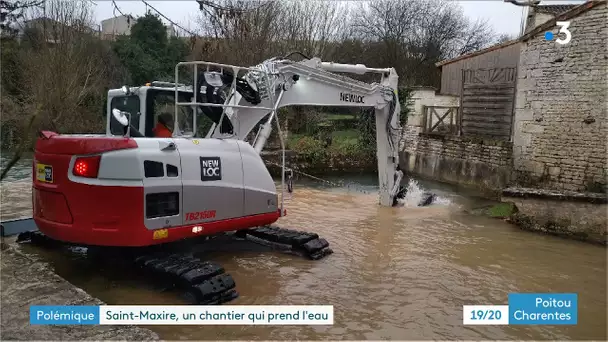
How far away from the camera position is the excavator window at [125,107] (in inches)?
264

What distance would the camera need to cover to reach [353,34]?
3047 cm

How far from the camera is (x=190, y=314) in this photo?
195 inches

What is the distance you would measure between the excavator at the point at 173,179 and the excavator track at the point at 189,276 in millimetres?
13

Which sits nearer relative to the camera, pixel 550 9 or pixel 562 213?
pixel 562 213

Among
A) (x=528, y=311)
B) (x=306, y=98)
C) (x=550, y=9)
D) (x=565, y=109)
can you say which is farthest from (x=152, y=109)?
(x=550, y=9)

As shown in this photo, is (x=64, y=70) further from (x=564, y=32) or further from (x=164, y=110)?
(x=564, y=32)

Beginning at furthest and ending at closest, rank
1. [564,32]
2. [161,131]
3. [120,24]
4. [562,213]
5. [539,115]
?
1. [539,115]
2. [564,32]
3. [562,213]
4. [161,131]
5. [120,24]

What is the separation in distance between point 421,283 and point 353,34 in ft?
85.3

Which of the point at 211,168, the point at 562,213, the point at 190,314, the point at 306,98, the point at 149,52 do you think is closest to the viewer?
the point at 190,314

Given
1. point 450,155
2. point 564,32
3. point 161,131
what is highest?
point 564,32

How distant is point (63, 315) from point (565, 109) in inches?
410

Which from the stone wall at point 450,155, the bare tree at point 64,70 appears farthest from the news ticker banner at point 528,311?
the bare tree at point 64,70

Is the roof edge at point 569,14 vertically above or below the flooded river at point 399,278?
above

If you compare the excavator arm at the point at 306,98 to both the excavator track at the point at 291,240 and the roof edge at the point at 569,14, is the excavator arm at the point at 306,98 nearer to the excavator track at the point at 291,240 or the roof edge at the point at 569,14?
the excavator track at the point at 291,240
